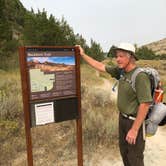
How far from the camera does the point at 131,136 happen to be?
366 centimetres

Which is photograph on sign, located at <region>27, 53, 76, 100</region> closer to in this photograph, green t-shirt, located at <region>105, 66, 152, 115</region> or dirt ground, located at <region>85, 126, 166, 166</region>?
green t-shirt, located at <region>105, 66, 152, 115</region>

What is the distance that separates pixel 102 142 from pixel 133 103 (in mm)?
2447

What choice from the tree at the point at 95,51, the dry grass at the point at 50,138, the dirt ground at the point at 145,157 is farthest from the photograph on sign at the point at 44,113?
the tree at the point at 95,51

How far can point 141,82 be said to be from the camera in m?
3.55

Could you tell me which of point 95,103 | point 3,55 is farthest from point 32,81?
point 3,55

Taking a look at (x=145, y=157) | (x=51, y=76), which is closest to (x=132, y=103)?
(x=51, y=76)

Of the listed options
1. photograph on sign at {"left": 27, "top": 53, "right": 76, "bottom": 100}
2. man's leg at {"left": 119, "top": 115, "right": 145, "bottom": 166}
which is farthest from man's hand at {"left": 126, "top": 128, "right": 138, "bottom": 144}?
photograph on sign at {"left": 27, "top": 53, "right": 76, "bottom": 100}

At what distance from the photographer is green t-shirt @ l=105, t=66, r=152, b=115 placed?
3.53 meters

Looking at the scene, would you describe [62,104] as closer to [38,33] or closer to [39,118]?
[39,118]

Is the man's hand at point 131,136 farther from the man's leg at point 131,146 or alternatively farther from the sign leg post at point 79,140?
the sign leg post at point 79,140

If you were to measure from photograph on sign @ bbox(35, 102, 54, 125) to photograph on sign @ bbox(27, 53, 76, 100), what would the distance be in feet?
0.42

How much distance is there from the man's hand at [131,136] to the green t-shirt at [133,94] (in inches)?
9.9

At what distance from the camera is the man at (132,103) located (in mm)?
3553

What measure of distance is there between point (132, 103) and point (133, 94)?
13 centimetres
